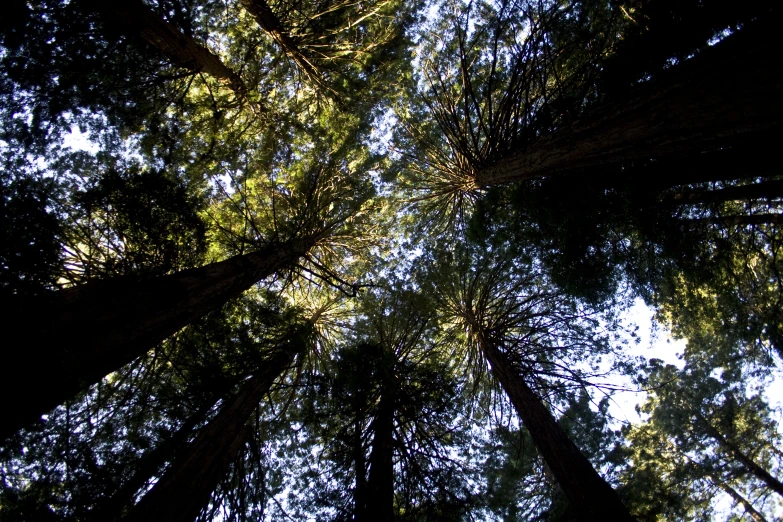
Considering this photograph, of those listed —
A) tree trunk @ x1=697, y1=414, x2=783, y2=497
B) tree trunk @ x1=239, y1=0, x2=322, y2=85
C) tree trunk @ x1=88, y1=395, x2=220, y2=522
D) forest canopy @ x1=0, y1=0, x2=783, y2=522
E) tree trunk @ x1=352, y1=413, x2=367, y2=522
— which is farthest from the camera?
tree trunk @ x1=697, y1=414, x2=783, y2=497

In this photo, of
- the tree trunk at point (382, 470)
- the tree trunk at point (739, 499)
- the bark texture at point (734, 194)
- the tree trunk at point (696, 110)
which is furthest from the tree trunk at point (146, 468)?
the tree trunk at point (739, 499)

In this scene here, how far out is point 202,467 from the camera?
4.44 meters

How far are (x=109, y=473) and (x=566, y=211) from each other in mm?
8101

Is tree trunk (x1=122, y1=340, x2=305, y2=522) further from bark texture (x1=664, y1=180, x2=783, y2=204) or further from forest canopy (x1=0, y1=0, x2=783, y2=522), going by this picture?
bark texture (x1=664, y1=180, x2=783, y2=204)

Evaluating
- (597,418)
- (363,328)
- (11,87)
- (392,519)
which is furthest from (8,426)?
(597,418)

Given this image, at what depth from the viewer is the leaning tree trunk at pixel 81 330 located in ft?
7.73

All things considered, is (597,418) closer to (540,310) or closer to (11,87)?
(540,310)

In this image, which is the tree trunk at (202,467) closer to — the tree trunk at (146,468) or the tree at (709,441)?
the tree trunk at (146,468)

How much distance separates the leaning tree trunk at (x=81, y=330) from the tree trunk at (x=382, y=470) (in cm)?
316

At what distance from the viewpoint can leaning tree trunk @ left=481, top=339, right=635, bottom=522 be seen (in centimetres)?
369

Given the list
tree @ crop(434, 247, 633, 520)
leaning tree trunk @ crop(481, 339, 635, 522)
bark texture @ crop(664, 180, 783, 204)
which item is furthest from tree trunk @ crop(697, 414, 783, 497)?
leaning tree trunk @ crop(481, 339, 635, 522)

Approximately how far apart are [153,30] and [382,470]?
25.1ft

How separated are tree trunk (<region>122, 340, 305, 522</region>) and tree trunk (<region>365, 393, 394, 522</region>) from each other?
1974 mm

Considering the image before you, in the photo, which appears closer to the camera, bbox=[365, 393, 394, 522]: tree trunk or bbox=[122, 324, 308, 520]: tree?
bbox=[122, 324, 308, 520]: tree
